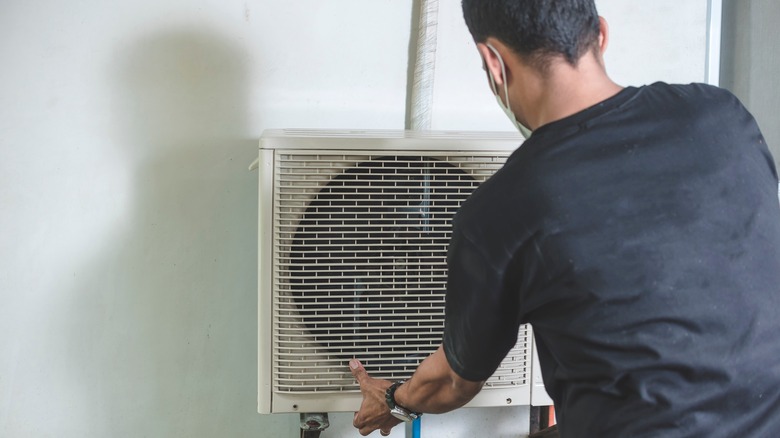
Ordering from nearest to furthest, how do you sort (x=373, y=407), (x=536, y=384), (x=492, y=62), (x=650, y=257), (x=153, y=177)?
(x=650, y=257) < (x=492, y=62) < (x=373, y=407) < (x=536, y=384) < (x=153, y=177)

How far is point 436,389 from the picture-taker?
3.46 feet

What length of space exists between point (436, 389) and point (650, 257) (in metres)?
0.38

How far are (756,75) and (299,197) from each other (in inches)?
38.4

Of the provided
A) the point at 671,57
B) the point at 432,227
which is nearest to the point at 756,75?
the point at 671,57

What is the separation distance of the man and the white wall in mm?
631

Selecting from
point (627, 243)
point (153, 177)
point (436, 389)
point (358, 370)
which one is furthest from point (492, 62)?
point (153, 177)

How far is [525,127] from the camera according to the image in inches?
39.1

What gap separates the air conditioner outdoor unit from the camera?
123cm

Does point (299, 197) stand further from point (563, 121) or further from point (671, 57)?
point (671, 57)

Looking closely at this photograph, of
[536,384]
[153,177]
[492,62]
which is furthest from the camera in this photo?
[153,177]

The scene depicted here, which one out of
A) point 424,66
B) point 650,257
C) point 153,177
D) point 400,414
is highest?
point 424,66

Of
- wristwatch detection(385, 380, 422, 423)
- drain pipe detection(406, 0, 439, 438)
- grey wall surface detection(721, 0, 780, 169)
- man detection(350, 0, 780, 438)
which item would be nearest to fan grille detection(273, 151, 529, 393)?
wristwatch detection(385, 380, 422, 423)

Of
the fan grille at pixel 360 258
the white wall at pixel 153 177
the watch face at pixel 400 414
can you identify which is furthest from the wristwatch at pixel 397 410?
the white wall at pixel 153 177

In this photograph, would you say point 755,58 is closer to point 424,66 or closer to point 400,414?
point 424,66
